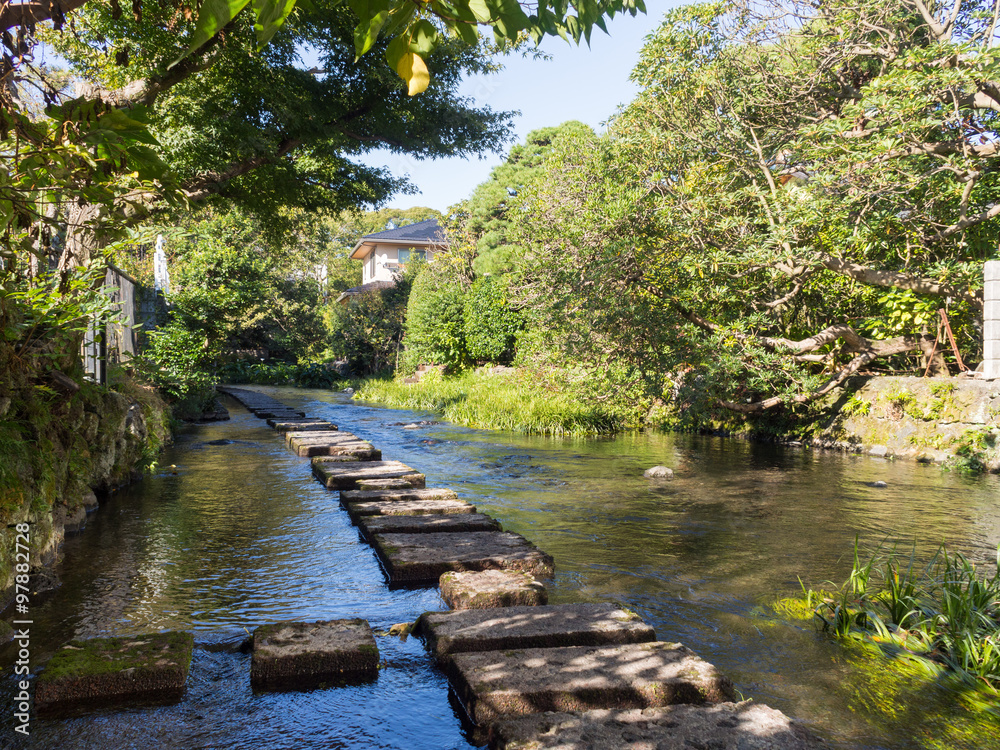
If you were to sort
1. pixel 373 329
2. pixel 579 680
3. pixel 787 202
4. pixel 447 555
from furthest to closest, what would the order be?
pixel 373 329, pixel 787 202, pixel 447 555, pixel 579 680

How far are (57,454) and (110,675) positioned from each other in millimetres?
2420

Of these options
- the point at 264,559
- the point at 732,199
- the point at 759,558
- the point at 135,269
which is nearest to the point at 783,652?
the point at 759,558

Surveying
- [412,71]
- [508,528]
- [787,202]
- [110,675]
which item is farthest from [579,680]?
[787,202]

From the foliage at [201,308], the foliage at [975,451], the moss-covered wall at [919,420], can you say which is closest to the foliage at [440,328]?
the foliage at [201,308]

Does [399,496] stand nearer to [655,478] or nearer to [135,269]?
[655,478]

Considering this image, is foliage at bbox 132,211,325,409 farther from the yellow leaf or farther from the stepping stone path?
the yellow leaf

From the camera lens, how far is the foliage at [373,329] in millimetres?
26922

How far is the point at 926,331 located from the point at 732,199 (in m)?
3.64

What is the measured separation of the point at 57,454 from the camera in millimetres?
4355

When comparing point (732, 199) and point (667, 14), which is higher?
point (667, 14)

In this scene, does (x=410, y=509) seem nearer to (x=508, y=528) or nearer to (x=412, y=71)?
(x=508, y=528)

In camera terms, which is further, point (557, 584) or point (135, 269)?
point (135, 269)

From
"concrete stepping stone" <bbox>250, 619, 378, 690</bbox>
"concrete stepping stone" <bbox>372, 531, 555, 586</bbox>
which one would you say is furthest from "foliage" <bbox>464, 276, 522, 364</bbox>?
"concrete stepping stone" <bbox>250, 619, 378, 690</bbox>

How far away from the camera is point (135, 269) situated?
25344mm
